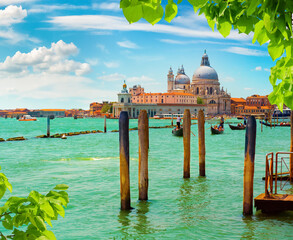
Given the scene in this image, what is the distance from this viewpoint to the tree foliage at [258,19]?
1419mm

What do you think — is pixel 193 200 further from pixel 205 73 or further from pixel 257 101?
pixel 257 101

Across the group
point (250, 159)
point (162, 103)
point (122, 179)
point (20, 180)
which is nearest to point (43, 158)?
point (20, 180)

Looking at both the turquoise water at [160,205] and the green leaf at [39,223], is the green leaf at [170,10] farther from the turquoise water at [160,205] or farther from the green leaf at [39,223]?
the turquoise water at [160,205]

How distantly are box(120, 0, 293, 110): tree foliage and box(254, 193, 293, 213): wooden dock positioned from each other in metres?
3.75

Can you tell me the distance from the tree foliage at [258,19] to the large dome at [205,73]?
107m

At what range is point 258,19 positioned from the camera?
183 cm

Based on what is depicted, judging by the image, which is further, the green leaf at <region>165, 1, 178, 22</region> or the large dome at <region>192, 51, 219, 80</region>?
the large dome at <region>192, 51, 219, 80</region>

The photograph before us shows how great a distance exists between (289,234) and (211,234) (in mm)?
938

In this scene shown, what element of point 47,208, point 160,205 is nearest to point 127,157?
point 160,205

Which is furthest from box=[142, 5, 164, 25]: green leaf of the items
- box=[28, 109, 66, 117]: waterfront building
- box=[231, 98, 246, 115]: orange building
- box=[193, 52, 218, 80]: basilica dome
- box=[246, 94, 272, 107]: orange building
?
box=[28, 109, 66, 117]: waterfront building

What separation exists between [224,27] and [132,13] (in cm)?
68

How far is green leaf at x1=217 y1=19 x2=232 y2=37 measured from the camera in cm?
192

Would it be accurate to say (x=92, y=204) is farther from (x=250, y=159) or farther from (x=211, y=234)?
(x=250, y=159)

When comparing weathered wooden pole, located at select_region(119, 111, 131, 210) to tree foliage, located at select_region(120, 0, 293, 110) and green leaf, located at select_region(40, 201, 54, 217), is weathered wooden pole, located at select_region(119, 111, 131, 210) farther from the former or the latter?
green leaf, located at select_region(40, 201, 54, 217)
